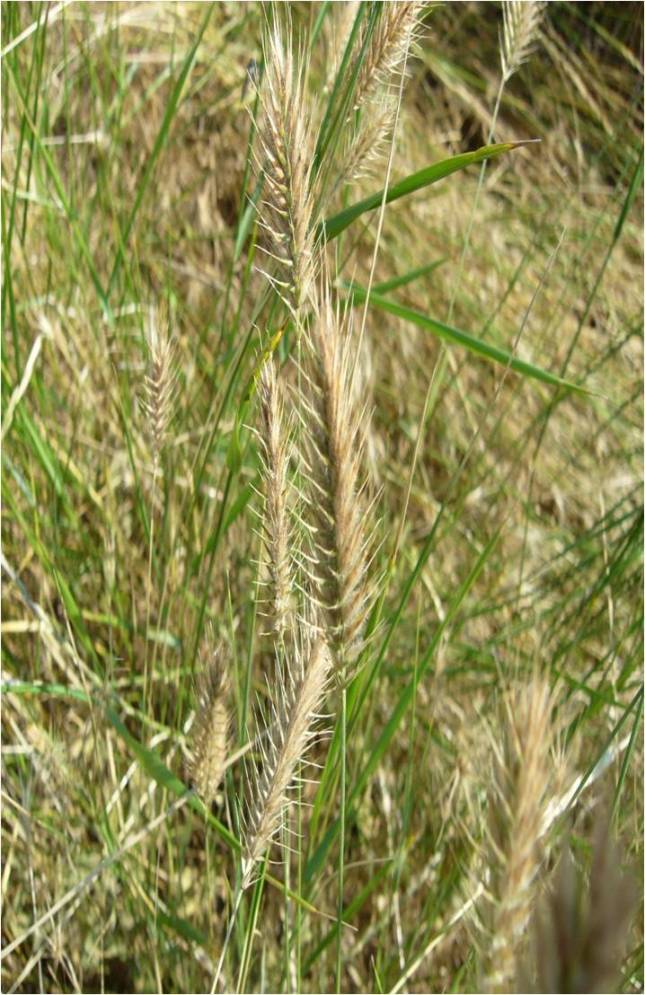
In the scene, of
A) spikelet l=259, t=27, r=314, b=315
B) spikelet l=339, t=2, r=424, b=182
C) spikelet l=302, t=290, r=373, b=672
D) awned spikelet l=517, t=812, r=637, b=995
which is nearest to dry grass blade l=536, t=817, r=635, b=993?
awned spikelet l=517, t=812, r=637, b=995

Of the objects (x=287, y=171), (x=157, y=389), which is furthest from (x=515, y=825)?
(x=157, y=389)

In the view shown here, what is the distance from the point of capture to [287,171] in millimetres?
610

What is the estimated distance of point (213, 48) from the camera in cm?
178

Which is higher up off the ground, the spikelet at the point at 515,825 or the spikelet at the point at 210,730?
the spikelet at the point at 515,825

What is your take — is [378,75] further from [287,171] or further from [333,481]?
[333,481]

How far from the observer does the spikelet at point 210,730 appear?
74 cm

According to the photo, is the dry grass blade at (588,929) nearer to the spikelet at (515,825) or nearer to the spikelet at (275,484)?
Answer: the spikelet at (515,825)

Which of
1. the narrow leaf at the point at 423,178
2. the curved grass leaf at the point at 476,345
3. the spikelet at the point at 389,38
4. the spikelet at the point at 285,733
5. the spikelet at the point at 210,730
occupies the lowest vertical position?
the spikelet at the point at 210,730

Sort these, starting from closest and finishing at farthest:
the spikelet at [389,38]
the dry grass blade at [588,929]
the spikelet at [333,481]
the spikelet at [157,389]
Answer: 1. the dry grass blade at [588,929]
2. the spikelet at [333,481]
3. the spikelet at [389,38]
4. the spikelet at [157,389]

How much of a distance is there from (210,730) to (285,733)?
157 millimetres

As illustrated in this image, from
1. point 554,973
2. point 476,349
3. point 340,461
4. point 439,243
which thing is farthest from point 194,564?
point 439,243

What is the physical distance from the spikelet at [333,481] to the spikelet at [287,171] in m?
0.08

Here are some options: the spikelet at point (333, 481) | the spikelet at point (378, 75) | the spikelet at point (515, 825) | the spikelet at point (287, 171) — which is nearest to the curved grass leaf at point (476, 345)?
the spikelet at point (378, 75)

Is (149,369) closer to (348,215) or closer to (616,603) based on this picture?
(348,215)
